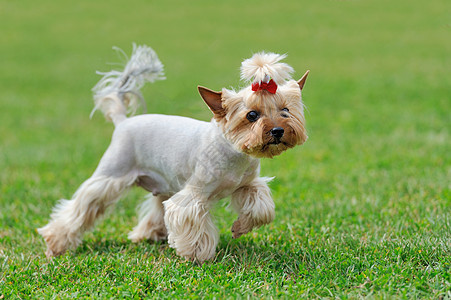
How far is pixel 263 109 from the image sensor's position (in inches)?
160

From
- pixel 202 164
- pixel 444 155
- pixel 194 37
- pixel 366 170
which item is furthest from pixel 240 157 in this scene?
pixel 194 37

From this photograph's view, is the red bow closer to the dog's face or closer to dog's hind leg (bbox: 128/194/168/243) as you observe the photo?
the dog's face

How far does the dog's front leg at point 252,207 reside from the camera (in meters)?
4.67

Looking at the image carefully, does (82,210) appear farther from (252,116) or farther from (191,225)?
(252,116)

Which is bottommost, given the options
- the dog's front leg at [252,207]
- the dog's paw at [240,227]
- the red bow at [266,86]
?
the dog's paw at [240,227]

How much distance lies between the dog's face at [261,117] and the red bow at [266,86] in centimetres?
3

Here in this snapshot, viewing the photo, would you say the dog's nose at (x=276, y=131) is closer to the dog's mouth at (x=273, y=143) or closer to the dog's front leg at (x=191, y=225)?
the dog's mouth at (x=273, y=143)

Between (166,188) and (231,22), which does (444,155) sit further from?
(231,22)

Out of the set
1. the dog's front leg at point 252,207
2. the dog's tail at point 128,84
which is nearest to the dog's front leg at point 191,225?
the dog's front leg at point 252,207

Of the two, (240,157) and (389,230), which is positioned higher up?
(240,157)

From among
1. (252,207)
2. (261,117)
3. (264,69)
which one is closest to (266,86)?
(264,69)

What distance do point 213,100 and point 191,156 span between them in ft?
2.07

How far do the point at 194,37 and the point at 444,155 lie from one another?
11.9 metres

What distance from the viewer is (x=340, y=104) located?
12570mm
